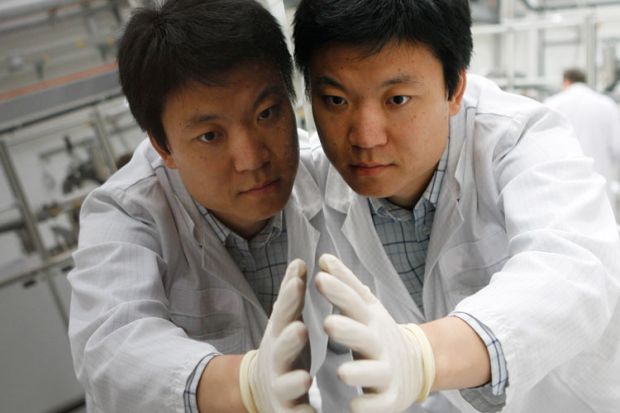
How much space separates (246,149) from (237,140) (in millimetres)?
15

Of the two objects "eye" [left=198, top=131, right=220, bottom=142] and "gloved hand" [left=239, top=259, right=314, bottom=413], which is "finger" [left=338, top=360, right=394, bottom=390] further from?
"eye" [left=198, top=131, right=220, bottom=142]

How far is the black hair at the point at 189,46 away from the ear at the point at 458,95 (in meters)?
0.25

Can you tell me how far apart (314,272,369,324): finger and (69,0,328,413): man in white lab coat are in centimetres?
3

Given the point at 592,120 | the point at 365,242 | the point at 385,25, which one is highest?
the point at 385,25

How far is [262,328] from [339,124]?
346 mm

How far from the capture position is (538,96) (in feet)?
11.5

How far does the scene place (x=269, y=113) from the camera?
67cm

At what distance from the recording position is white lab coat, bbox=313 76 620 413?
0.57m

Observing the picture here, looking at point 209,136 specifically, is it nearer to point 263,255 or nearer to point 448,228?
point 263,255

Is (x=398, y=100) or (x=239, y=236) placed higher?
(x=398, y=100)

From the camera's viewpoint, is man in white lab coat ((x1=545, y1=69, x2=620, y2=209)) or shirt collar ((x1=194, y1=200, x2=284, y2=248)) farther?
man in white lab coat ((x1=545, y1=69, x2=620, y2=209))

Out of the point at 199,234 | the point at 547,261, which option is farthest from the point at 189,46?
the point at 547,261

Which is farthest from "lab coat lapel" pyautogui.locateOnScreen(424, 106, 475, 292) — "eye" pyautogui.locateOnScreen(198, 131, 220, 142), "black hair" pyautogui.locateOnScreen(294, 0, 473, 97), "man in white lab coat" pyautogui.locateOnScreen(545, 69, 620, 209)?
"man in white lab coat" pyautogui.locateOnScreen(545, 69, 620, 209)

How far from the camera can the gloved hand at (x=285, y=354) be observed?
44 cm
